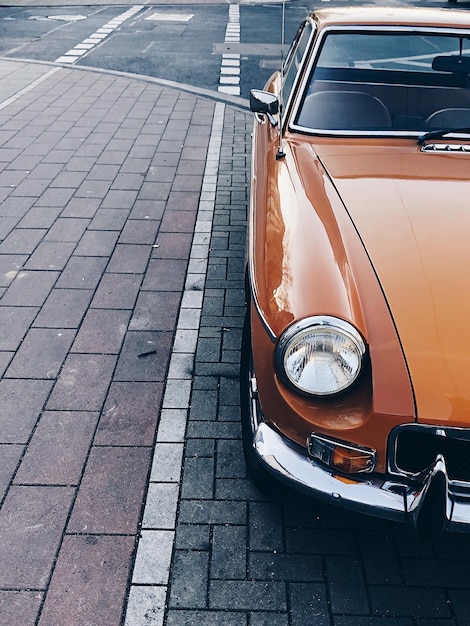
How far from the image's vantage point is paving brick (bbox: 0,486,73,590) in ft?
7.65

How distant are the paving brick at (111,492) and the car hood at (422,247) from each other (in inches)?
52.5

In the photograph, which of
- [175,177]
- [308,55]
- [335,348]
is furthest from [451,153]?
[175,177]

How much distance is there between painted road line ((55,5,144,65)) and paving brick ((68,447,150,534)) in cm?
995

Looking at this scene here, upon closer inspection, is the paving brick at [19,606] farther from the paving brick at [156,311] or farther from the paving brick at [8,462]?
the paving brick at [156,311]

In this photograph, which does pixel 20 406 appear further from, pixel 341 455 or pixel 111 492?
pixel 341 455

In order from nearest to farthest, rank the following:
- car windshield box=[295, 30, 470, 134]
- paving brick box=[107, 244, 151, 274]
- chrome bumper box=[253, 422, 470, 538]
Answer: chrome bumper box=[253, 422, 470, 538]
car windshield box=[295, 30, 470, 134]
paving brick box=[107, 244, 151, 274]

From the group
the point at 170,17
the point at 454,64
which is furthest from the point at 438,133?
the point at 170,17

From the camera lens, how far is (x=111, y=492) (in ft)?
8.79

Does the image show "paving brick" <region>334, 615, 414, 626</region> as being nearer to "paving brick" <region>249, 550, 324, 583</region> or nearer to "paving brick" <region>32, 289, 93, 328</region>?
"paving brick" <region>249, 550, 324, 583</region>

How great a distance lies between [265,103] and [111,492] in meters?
2.45

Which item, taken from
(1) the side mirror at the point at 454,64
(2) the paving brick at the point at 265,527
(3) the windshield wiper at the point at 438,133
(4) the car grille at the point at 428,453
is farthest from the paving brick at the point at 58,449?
(1) the side mirror at the point at 454,64

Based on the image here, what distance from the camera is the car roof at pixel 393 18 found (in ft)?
11.7

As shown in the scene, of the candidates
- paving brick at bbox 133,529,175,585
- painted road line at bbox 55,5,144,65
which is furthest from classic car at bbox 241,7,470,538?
painted road line at bbox 55,5,144,65

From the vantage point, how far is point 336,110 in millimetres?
3459
